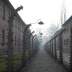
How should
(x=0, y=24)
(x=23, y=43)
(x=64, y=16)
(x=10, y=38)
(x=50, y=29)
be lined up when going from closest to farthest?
(x=10, y=38), (x=23, y=43), (x=0, y=24), (x=64, y=16), (x=50, y=29)

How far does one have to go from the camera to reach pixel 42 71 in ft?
30.8

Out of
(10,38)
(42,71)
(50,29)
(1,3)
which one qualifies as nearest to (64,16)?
(1,3)

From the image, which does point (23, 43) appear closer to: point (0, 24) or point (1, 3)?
point (0, 24)

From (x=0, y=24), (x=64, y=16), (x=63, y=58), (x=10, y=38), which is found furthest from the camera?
(x=64, y=16)

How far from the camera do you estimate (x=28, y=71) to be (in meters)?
9.39

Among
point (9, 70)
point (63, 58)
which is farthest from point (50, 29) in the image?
point (9, 70)

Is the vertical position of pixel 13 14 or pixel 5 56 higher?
pixel 13 14

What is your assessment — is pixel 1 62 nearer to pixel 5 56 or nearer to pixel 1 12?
pixel 5 56

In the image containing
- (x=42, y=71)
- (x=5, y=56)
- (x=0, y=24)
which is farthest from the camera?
(x=0, y=24)

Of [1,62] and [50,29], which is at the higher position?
[50,29]

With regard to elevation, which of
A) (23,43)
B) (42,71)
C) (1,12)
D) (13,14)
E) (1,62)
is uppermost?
(1,12)

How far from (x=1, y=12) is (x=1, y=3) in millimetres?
1277

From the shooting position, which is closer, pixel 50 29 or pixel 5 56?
pixel 5 56

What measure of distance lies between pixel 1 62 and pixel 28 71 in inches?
85.5
